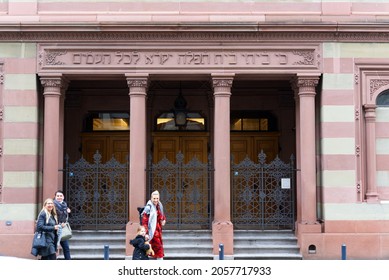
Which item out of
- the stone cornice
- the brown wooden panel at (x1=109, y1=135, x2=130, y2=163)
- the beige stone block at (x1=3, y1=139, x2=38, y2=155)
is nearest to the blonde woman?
the beige stone block at (x1=3, y1=139, x2=38, y2=155)

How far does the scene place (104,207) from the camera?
16.2 meters

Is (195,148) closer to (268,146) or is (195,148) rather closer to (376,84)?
(268,146)

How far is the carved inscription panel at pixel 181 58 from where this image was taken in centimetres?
1548

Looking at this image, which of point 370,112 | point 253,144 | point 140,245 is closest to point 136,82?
point 253,144

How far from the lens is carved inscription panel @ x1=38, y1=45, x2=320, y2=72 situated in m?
15.5

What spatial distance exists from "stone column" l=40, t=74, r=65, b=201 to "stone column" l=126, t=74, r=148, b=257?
6.39 feet

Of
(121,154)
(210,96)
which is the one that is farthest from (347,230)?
(121,154)

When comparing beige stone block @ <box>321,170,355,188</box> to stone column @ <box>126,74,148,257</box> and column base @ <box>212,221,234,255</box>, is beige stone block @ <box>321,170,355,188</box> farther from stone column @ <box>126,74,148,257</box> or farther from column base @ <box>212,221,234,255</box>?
stone column @ <box>126,74,148,257</box>

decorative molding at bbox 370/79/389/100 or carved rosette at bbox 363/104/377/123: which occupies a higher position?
decorative molding at bbox 370/79/389/100

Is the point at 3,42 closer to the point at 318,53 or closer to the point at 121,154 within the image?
the point at 121,154

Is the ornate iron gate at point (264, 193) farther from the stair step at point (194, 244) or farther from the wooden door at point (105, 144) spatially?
the wooden door at point (105, 144)

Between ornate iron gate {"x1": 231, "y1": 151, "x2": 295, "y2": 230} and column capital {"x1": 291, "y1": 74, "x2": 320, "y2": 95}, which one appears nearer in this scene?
column capital {"x1": 291, "y1": 74, "x2": 320, "y2": 95}

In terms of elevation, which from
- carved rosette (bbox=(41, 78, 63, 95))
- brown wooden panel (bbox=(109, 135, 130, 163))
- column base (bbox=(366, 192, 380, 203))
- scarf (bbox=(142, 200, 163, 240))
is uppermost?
carved rosette (bbox=(41, 78, 63, 95))
